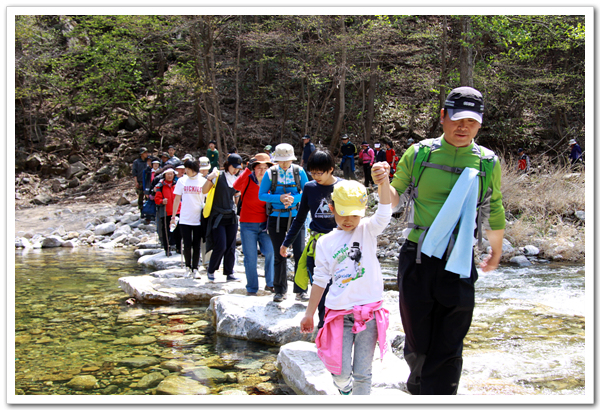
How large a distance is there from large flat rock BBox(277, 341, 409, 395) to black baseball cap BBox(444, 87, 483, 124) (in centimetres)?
177

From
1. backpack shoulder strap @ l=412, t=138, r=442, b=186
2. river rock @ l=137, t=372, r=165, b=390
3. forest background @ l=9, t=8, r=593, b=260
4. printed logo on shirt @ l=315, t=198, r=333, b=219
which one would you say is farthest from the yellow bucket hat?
forest background @ l=9, t=8, r=593, b=260

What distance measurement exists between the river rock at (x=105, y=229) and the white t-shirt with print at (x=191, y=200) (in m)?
8.51

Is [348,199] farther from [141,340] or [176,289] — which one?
[176,289]

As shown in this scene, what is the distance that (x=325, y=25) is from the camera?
60.0ft

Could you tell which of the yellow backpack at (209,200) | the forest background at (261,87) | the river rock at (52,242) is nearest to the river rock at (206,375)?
the yellow backpack at (209,200)

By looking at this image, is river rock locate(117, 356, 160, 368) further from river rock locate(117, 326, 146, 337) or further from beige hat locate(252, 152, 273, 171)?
beige hat locate(252, 152, 273, 171)

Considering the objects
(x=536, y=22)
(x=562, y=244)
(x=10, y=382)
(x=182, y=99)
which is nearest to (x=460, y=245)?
(x=10, y=382)

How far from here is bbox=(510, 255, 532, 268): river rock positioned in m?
10.1

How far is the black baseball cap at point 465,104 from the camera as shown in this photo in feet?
8.98

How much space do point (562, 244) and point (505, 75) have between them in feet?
35.8

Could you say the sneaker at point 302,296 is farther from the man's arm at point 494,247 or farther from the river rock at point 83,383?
the man's arm at point 494,247

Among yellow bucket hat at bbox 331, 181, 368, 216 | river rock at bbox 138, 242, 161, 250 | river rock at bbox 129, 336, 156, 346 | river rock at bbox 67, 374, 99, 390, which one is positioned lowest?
river rock at bbox 67, 374, 99, 390

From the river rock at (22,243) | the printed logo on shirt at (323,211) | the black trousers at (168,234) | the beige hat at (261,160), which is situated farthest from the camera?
the river rock at (22,243)

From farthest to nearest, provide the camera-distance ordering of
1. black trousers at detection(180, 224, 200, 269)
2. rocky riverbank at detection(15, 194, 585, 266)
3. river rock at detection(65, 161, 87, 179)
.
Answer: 1. river rock at detection(65, 161, 87, 179)
2. rocky riverbank at detection(15, 194, 585, 266)
3. black trousers at detection(180, 224, 200, 269)
